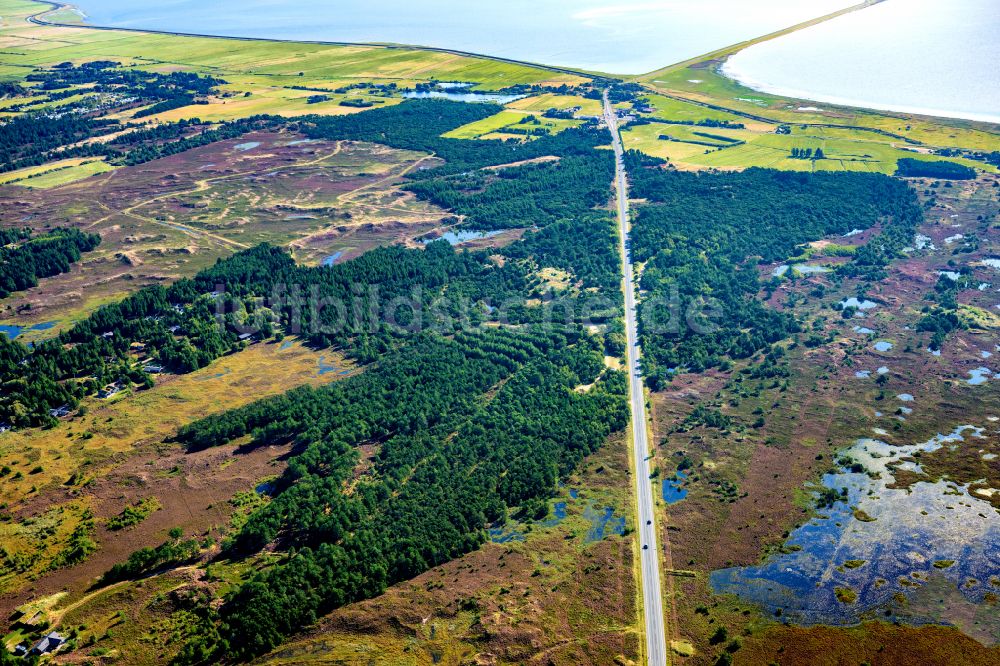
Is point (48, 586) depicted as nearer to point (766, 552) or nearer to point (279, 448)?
point (279, 448)

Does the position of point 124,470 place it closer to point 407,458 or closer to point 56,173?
point 407,458

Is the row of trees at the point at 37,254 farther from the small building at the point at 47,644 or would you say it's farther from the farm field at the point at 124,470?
the small building at the point at 47,644

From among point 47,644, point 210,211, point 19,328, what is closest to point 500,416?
point 47,644

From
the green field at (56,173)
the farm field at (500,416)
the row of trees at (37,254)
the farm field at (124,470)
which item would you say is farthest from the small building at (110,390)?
the green field at (56,173)

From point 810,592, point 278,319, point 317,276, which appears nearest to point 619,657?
point 810,592

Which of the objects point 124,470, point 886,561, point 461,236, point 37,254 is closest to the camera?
point 886,561

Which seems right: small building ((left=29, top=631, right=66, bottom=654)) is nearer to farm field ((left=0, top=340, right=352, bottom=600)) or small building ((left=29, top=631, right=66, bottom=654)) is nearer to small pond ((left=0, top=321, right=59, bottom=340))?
farm field ((left=0, top=340, right=352, bottom=600))
